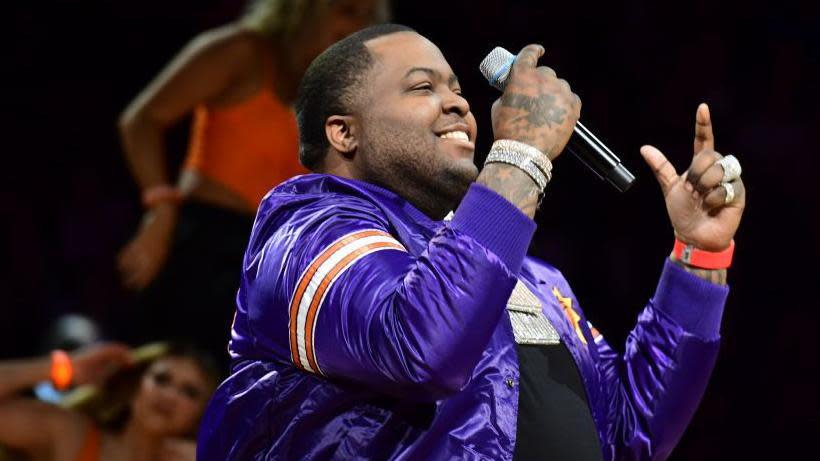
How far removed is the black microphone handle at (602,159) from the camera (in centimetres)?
147

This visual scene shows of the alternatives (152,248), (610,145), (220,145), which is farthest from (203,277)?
(610,145)

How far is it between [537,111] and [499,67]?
0.15 meters

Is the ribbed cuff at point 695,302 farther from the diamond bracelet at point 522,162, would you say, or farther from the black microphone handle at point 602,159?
the diamond bracelet at point 522,162

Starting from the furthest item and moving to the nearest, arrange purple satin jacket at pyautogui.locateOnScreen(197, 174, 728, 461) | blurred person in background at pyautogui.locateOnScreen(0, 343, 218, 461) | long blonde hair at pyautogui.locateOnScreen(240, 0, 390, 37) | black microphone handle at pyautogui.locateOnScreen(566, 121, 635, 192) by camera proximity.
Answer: blurred person in background at pyautogui.locateOnScreen(0, 343, 218, 461) → long blonde hair at pyautogui.locateOnScreen(240, 0, 390, 37) → black microphone handle at pyautogui.locateOnScreen(566, 121, 635, 192) → purple satin jacket at pyautogui.locateOnScreen(197, 174, 728, 461)

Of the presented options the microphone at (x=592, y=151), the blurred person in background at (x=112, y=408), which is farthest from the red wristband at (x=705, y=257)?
the blurred person in background at (x=112, y=408)

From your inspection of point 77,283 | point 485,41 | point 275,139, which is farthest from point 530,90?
point 77,283

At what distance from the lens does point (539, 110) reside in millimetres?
1377

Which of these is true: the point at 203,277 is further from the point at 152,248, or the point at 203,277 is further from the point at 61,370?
the point at 61,370

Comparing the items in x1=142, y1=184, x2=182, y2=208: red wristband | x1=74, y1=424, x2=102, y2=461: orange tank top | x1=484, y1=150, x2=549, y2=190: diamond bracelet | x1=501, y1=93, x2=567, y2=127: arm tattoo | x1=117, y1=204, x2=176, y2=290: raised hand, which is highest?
x1=501, y1=93, x2=567, y2=127: arm tattoo

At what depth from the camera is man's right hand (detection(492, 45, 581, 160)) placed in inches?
53.8

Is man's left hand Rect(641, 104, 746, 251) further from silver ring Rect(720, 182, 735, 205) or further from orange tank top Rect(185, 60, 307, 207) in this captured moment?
orange tank top Rect(185, 60, 307, 207)

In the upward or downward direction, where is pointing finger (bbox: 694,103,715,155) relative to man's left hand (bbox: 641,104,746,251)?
upward

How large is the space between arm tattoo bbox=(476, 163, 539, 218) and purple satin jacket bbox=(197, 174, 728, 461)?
Result: 0.06 feet

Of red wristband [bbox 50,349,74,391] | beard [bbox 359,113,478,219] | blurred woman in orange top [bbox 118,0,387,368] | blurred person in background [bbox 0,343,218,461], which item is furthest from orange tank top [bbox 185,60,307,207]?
beard [bbox 359,113,478,219]
